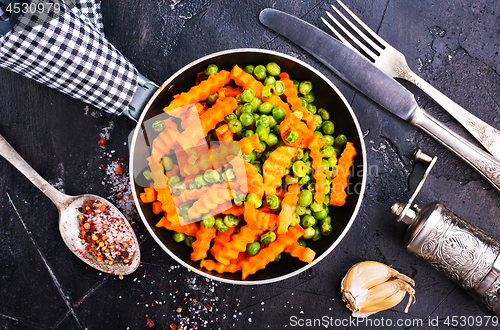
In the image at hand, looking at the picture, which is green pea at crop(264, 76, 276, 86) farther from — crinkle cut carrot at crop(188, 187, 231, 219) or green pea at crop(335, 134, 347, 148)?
crinkle cut carrot at crop(188, 187, 231, 219)

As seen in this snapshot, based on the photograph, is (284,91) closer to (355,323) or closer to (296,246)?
(296,246)

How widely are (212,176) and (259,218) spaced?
0.46 meters

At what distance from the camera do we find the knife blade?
2734 millimetres

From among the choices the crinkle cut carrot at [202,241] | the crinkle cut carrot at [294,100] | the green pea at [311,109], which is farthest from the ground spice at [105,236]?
A: the green pea at [311,109]

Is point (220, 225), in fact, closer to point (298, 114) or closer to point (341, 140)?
point (298, 114)

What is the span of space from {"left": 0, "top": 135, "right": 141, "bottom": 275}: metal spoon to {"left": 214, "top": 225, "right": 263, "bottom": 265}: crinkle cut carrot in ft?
3.23

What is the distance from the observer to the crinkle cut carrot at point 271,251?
2.25 m

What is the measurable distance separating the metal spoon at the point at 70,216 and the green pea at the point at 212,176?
1130 millimetres

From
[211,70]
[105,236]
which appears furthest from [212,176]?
[105,236]

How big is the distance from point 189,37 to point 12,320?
3.26 metres

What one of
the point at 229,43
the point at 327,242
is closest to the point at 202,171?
the point at 327,242

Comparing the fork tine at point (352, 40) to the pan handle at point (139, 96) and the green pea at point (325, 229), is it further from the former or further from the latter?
the pan handle at point (139, 96)

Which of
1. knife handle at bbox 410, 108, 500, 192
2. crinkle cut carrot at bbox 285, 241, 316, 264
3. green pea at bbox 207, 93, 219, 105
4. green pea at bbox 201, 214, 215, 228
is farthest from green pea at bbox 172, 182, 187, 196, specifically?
knife handle at bbox 410, 108, 500, 192

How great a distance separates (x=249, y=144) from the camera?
217 centimetres
